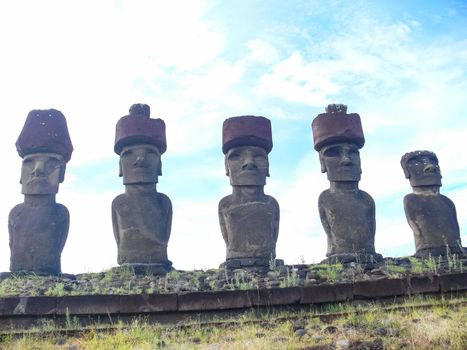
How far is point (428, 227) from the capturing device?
10.3 m

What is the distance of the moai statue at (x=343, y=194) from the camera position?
31.7 ft

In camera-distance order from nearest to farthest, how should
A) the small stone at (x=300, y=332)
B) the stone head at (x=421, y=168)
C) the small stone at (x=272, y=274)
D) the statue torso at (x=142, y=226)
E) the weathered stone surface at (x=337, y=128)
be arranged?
the small stone at (x=300, y=332) → the small stone at (x=272, y=274) → the statue torso at (x=142, y=226) → the weathered stone surface at (x=337, y=128) → the stone head at (x=421, y=168)

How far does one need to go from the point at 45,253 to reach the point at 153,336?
433 centimetres

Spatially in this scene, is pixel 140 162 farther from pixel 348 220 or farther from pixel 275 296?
pixel 275 296

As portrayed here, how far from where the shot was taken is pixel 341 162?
1020 centimetres

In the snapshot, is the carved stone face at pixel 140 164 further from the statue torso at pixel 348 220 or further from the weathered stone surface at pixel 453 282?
the weathered stone surface at pixel 453 282

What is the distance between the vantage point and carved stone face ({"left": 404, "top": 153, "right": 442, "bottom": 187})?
10.7 m

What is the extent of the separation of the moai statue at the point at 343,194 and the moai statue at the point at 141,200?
279 cm

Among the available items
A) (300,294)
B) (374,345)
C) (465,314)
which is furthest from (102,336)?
(465,314)

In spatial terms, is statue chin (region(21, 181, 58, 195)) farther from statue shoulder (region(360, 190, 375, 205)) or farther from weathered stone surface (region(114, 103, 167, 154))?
statue shoulder (region(360, 190, 375, 205))

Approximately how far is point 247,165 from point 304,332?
15.5 ft

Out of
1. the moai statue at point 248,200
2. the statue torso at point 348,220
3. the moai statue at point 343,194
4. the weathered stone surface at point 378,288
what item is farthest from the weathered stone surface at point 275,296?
the statue torso at point 348,220

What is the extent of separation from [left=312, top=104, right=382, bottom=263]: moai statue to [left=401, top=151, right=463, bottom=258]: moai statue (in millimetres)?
933

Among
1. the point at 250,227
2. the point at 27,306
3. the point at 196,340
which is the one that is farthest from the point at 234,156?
the point at 196,340
